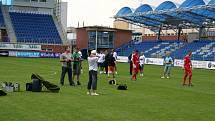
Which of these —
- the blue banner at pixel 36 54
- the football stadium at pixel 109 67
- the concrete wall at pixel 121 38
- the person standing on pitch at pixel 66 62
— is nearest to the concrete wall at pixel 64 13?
→ the football stadium at pixel 109 67

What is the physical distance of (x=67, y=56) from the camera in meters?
21.9

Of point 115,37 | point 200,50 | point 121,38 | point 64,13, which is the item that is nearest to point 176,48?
point 200,50

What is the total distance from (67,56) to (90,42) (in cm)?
6613

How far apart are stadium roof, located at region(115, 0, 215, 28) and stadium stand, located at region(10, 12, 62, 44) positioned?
12344 millimetres

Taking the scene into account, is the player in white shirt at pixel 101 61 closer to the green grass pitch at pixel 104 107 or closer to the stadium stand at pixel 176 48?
the green grass pitch at pixel 104 107

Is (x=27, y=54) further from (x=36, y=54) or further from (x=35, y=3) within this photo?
(x=35, y=3)

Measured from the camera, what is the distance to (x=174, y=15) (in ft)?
221

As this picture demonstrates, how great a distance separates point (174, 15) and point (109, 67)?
3933cm

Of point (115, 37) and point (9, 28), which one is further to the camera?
point (115, 37)

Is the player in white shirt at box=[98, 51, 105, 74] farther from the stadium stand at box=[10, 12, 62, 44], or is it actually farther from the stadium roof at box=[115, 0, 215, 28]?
the stadium stand at box=[10, 12, 62, 44]

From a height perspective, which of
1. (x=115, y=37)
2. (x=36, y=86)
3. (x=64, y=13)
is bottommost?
(x=36, y=86)

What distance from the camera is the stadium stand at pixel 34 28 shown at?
77.2m

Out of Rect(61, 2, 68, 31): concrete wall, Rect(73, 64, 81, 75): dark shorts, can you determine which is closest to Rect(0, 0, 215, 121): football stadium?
Rect(73, 64, 81, 75): dark shorts

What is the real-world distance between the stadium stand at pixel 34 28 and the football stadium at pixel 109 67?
0.60ft
